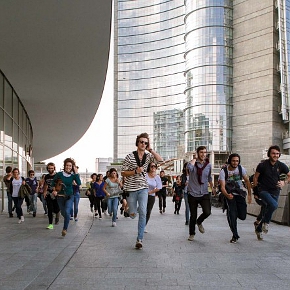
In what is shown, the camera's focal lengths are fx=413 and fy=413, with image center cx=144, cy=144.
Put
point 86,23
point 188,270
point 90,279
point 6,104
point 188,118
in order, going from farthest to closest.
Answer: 1. point 188,118
2. point 6,104
3. point 86,23
4. point 188,270
5. point 90,279

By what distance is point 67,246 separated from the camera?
7.12 metres

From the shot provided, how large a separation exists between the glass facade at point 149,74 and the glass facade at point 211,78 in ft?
83.9

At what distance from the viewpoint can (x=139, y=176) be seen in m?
7.13

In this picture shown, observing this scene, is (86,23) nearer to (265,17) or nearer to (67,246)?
(67,246)

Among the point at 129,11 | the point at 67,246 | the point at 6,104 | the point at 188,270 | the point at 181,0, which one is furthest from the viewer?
the point at 129,11

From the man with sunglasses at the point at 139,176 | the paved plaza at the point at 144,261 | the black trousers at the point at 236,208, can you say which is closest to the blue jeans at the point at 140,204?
the man with sunglasses at the point at 139,176

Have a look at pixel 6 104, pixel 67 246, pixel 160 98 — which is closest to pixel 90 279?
pixel 67 246

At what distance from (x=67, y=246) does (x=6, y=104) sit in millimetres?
11170

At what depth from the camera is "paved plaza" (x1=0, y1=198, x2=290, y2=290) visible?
14.9ft

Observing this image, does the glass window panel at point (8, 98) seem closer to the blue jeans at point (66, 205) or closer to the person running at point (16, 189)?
the person running at point (16, 189)

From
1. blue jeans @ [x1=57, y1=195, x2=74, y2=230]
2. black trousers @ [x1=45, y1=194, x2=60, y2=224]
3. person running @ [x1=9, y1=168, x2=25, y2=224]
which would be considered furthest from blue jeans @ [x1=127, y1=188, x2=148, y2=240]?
person running @ [x1=9, y1=168, x2=25, y2=224]

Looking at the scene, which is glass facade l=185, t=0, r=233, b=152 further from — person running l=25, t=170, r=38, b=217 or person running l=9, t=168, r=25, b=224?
person running l=9, t=168, r=25, b=224

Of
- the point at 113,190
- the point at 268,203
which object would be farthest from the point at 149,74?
the point at 268,203

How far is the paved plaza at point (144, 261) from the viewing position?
455cm
